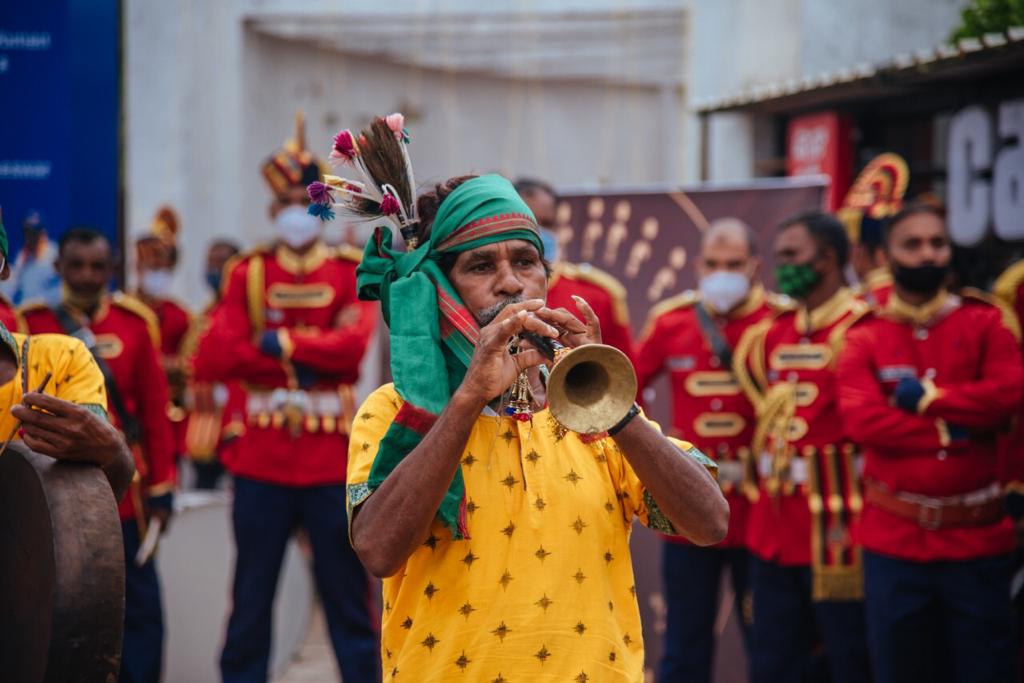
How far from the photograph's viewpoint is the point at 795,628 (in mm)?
6410

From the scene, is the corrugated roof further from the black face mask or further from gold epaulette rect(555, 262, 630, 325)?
gold epaulette rect(555, 262, 630, 325)

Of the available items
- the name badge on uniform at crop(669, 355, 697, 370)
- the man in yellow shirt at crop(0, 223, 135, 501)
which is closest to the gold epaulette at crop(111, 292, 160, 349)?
the name badge on uniform at crop(669, 355, 697, 370)

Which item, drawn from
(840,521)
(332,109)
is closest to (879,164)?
(840,521)

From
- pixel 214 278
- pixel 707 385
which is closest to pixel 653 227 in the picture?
pixel 707 385

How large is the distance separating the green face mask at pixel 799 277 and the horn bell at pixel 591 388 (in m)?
4.09

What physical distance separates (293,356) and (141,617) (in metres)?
1.47

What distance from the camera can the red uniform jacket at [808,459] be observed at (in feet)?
20.8

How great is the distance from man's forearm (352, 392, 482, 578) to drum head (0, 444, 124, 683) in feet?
2.16

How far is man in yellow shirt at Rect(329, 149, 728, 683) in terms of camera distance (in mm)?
2787

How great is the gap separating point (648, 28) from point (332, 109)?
16.8 ft

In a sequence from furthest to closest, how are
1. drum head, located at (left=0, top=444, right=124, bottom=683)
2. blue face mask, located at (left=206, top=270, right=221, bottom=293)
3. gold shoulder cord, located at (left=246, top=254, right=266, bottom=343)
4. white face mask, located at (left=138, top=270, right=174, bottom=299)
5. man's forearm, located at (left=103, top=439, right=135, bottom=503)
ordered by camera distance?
blue face mask, located at (left=206, top=270, right=221, bottom=293), white face mask, located at (left=138, top=270, right=174, bottom=299), gold shoulder cord, located at (left=246, top=254, right=266, bottom=343), man's forearm, located at (left=103, top=439, right=135, bottom=503), drum head, located at (left=0, top=444, right=124, bottom=683)

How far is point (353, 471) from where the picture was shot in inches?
117

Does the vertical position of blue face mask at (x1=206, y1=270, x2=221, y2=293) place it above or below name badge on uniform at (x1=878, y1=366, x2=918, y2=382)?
above

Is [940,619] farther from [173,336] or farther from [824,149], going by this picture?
[173,336]
